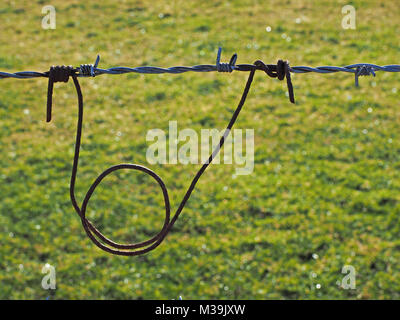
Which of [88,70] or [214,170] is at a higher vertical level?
[88,70]

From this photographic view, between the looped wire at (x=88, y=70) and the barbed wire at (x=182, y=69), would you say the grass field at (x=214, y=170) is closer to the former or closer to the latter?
the barbed wire at (x=182, y=69)

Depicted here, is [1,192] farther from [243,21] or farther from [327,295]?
[243,21]

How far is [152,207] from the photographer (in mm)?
4535

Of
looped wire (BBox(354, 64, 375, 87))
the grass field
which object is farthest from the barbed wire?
the grass field

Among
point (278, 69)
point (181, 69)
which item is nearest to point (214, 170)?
→ point (181, 69)

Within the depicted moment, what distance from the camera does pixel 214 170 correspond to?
198 inches

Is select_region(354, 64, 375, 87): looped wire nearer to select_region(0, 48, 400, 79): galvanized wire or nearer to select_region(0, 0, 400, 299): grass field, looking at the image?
select_region(0, 48, 400, 79): galvanized wire

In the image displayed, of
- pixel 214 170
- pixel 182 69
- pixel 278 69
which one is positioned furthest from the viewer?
pixel 214 170

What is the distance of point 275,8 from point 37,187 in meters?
5.70

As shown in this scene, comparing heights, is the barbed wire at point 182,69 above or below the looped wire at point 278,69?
above

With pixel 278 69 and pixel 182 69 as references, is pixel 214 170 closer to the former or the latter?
pixel 182 69

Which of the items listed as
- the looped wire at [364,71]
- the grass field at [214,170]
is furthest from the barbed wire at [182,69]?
the grass field at [214,170]

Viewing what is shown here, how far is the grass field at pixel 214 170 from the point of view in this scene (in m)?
3.85

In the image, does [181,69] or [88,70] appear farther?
[181,69]
